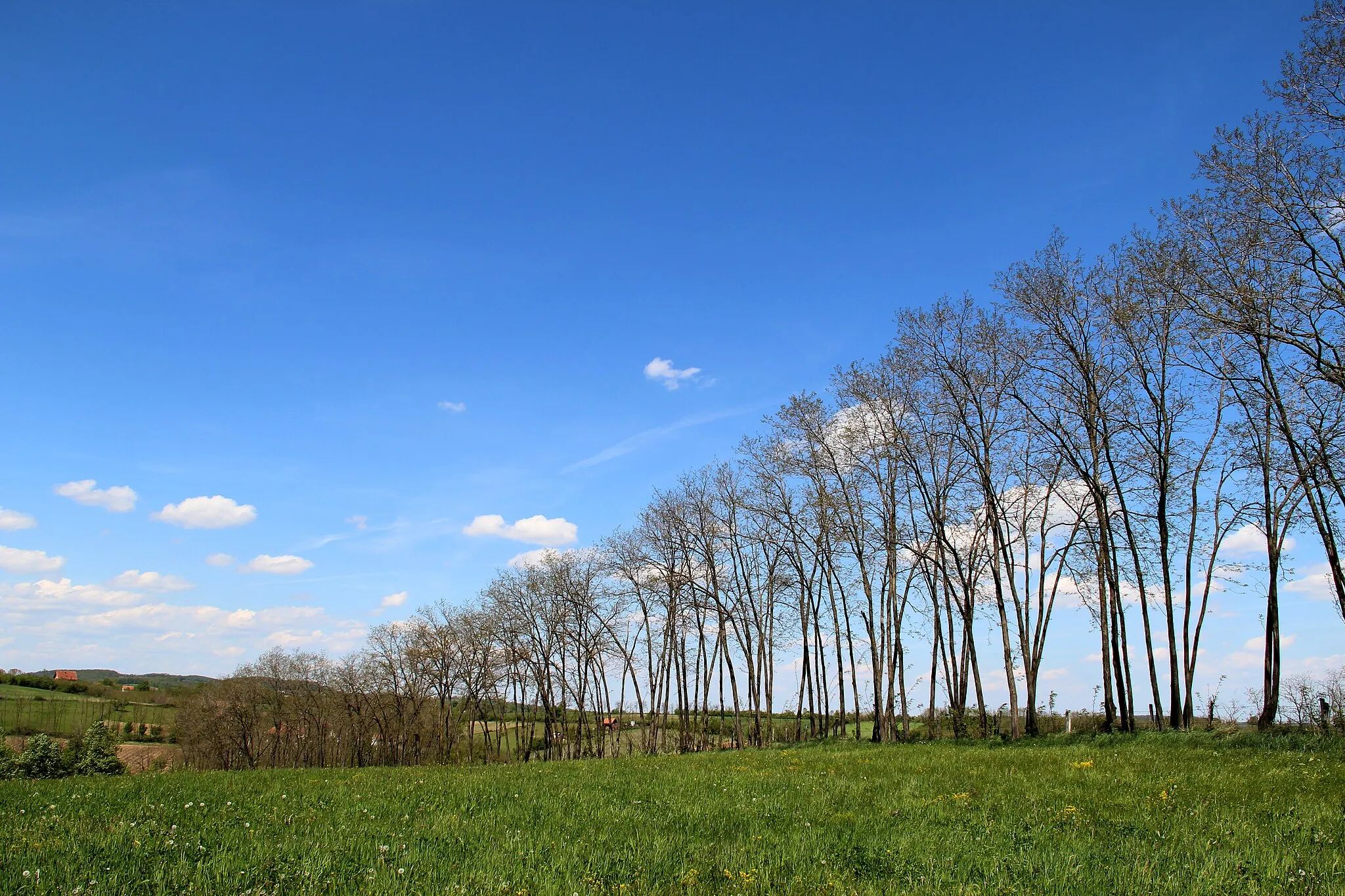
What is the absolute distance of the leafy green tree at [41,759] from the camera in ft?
188

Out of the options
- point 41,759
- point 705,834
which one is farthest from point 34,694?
point 705,834

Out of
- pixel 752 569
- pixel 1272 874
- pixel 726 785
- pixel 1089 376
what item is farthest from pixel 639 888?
pixel 752 569

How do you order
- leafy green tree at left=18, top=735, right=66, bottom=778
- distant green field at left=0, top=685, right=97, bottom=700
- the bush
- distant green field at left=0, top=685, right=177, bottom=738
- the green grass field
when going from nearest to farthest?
the green grass field < the bush < leafy green tree at left=18, top=735, right=66, bottom=778 < distant green field at left=0, top=685, right=177, bottom=738 < distant green field at left=0, top=685, right=97, bottom=700

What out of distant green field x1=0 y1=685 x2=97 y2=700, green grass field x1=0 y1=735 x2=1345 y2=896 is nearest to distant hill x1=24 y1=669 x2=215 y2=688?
distant green field x1=0 y1=685 x2=97 y2=700

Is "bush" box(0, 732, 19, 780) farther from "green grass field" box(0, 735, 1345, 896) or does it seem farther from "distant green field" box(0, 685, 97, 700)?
"green grass field" box(0, 735, 1345, 896)

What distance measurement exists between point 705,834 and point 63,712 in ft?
378

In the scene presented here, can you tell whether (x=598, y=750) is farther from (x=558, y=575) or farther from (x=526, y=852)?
(x=526, y=852)

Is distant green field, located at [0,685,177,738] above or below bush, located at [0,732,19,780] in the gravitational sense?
below

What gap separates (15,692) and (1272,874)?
133 m

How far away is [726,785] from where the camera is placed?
38.8 ft

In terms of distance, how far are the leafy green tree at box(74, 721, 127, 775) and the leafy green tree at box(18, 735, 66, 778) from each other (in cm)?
149

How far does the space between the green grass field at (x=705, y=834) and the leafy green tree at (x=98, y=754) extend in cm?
6208

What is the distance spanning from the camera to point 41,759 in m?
58.6

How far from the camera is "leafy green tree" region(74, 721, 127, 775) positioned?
59.9m
